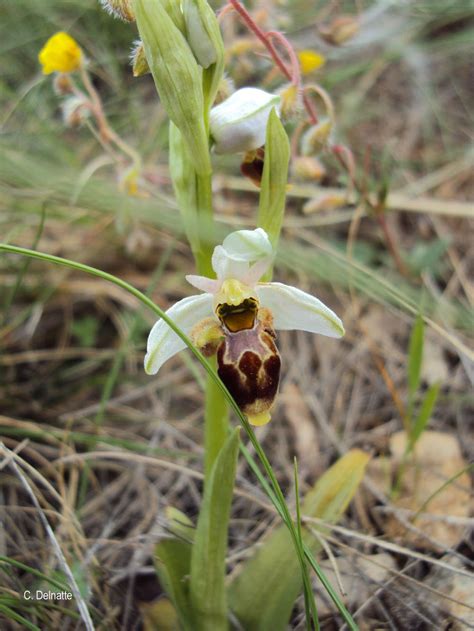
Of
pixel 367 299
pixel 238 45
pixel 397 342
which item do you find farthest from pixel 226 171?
pixel 397 342

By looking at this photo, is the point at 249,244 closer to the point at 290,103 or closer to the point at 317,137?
the point at 290,103

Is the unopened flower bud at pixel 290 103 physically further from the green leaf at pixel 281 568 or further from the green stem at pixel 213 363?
the green leaf at pixel 281 568

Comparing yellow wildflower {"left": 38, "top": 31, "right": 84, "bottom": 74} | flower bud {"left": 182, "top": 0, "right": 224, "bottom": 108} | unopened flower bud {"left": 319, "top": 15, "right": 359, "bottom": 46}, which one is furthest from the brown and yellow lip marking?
unopened flower bud {"left": 319, "top": 15, "right": 359, "bottom": 46}

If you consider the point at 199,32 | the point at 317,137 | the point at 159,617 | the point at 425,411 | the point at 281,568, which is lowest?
the point at 159,617

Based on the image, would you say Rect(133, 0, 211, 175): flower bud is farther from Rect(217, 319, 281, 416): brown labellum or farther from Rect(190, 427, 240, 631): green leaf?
Rect(190, 427, 240, 631): green leaf

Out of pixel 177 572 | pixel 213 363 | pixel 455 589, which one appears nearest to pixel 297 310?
pixel 213 363

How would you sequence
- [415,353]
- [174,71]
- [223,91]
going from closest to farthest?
[174,71] → [223,91] → [415,353]

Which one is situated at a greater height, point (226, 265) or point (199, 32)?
point (199, 32)
